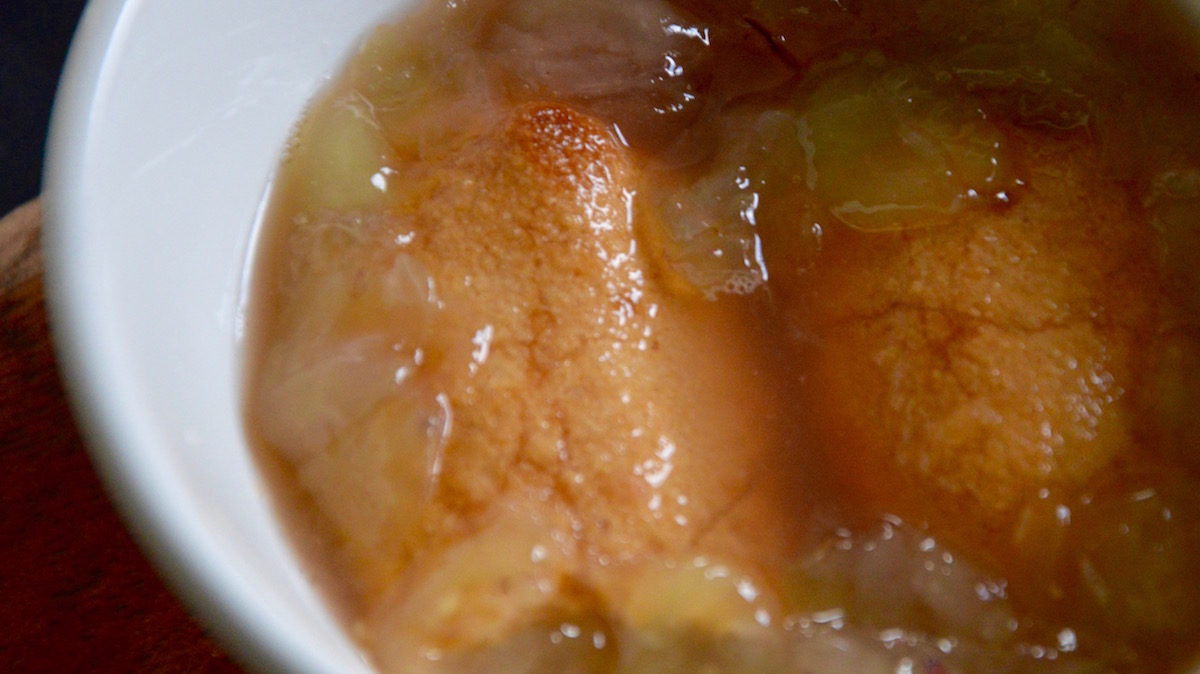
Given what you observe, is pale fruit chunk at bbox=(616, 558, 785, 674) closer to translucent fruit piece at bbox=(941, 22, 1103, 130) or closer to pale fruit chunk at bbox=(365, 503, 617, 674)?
pale fruit chunk at bbox=(365, 503, 617, 674)

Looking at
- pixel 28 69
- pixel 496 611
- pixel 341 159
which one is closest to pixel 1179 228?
pixel 496 611

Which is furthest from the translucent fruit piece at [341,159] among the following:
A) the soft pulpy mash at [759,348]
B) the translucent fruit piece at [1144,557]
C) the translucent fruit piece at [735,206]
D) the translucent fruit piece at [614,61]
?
the translucent fruit piece at [1144,557]

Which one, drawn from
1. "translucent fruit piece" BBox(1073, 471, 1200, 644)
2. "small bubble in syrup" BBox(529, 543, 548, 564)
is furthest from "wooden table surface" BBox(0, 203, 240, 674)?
"translucent fruit piece" BBox(1073, 471, 1200, 644)

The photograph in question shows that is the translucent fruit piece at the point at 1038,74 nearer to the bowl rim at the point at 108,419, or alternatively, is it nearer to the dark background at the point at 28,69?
the bowl rim at the point at 108,419

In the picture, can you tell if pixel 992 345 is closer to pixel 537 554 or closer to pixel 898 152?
pixel 898 152

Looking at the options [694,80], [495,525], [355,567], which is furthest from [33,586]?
[694,80]

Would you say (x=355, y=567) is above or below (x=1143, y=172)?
below

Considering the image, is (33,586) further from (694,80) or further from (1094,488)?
(1094,488)
